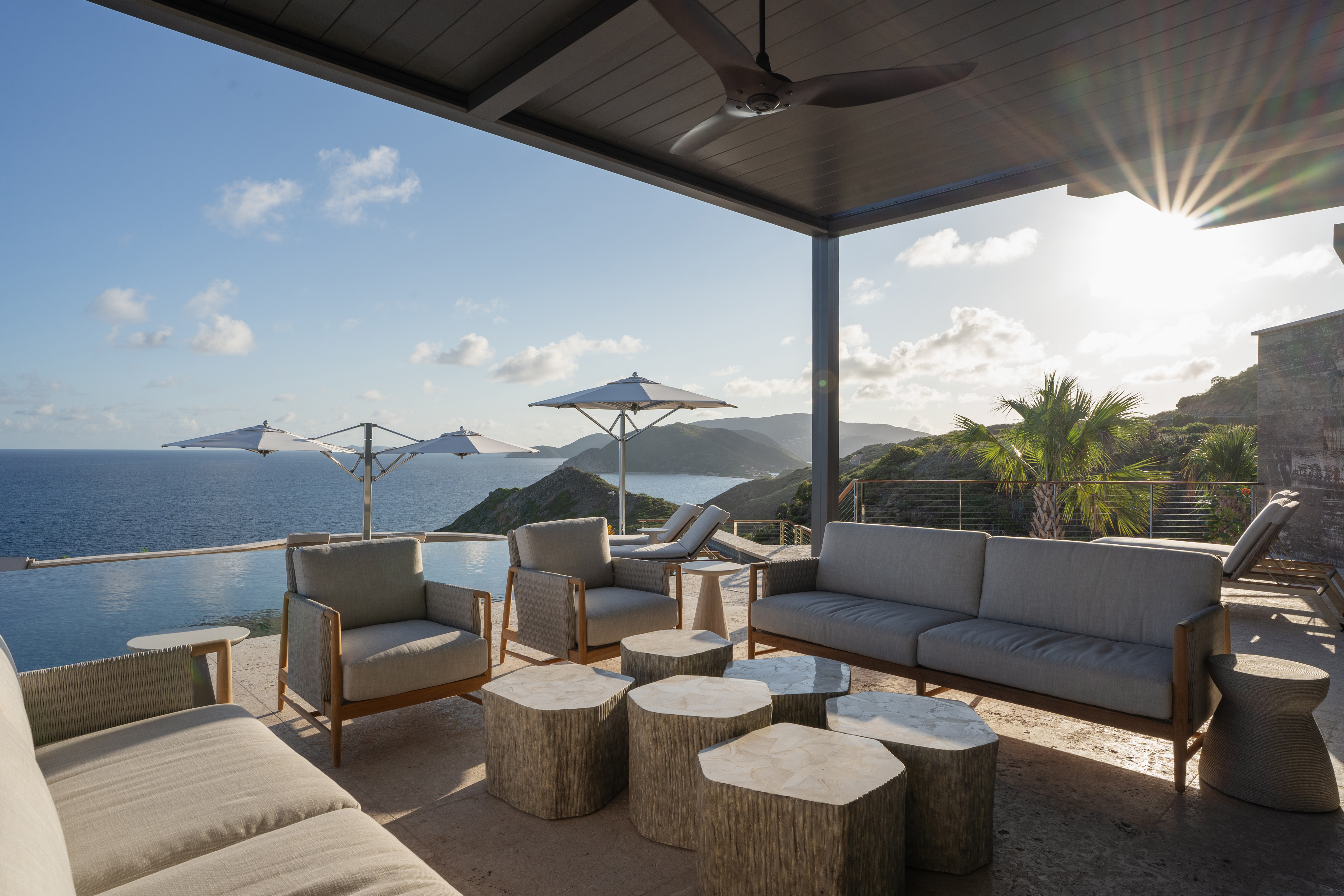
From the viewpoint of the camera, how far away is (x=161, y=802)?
1.49 metres

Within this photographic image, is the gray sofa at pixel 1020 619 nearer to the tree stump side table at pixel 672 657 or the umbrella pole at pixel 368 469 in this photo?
the tree stump side table at pixel 672 657

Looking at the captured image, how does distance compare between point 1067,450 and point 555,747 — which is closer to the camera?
point 555,747

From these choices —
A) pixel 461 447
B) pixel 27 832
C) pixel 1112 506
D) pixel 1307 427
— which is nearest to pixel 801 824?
pixel 27 832

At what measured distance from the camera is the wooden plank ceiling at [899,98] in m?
2.94

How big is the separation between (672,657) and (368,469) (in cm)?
436

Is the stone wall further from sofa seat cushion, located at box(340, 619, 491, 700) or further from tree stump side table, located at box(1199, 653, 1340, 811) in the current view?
sofa seat cushion, located at box(340, 619, 491, 700)

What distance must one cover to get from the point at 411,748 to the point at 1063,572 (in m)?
2.94

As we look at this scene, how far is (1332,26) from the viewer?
Result: 3051 mm

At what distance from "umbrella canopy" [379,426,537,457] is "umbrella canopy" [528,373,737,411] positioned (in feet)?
1.45

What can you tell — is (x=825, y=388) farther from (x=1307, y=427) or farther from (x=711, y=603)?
(x=1307, y=427)

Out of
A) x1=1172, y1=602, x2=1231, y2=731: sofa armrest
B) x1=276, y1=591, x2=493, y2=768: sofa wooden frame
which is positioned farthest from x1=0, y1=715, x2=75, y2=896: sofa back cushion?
x1=1172, y1=602, x2=1231, y2=731: sofa armrest

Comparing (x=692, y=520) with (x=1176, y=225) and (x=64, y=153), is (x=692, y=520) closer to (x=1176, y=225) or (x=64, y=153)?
(x=1176, y=225)

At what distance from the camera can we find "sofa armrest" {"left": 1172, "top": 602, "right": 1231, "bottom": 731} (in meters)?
2.40

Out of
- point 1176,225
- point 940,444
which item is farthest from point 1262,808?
point 940,444
